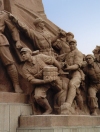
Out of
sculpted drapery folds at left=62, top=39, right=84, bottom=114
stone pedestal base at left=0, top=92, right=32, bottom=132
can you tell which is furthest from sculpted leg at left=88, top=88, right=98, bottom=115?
stone pedestal base at left=0, top=92, right=32, bottom=132

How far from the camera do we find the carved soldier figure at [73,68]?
8.39 m

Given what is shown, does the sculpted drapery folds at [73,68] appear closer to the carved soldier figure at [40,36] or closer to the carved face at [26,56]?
the carved soldier figure at [40,36]

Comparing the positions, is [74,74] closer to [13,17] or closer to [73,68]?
[73,68]

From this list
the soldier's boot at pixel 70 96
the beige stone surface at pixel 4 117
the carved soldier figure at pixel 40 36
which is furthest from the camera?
the carved soldier figure at pixel 40 36

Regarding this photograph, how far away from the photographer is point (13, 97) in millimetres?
8023

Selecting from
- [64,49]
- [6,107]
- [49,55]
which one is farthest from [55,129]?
[64,49]

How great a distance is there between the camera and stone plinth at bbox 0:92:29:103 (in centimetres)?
785

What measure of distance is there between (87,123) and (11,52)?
280 cm

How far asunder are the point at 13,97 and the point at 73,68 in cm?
193

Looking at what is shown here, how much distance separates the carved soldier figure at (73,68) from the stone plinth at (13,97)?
1126 millimetres

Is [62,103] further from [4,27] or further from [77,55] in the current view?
[4,27]

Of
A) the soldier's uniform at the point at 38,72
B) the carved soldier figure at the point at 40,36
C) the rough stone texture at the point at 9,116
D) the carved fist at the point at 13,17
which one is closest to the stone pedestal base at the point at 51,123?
the rough stone texture at the point at 9,116

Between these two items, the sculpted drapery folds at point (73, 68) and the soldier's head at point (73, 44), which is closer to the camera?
the sculpted drapery folds at point (73, 68)

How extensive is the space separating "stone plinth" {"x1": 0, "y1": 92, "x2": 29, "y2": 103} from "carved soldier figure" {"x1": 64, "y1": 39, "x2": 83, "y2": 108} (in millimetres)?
1126
